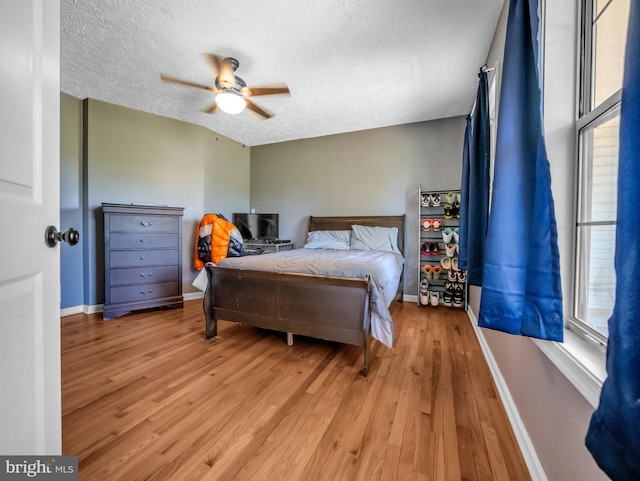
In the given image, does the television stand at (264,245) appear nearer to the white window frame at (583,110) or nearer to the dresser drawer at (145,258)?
the dresser drawer at (145,258)

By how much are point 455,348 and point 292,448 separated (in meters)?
1.74

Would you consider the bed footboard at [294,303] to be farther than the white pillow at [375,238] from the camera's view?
No

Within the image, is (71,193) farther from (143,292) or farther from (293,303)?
(293,303)

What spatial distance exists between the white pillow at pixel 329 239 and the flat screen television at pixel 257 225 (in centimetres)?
92

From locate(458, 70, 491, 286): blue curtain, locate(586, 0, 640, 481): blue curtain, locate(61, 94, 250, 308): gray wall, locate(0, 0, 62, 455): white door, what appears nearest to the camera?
locate(586, 0, 640, 481): blue curtain

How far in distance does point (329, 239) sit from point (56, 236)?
3337 mm

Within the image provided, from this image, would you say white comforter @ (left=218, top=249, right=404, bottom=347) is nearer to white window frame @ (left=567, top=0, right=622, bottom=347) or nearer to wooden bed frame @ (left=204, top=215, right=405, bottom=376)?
wooden bed frame @ (left=204, top=215, right=405, bottom=376)

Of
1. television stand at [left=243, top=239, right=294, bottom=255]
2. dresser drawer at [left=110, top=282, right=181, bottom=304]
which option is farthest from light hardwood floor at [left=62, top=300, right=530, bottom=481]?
television stand at [left=243, top=239, right=294, bottom=255]

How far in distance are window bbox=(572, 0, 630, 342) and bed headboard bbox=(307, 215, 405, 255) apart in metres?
2.82

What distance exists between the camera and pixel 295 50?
2.32 m

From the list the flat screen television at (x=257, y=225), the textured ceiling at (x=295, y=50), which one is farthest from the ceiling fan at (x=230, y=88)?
the flat screen television at (x=257, y=225)

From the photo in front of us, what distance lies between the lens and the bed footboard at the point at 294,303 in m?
1.98

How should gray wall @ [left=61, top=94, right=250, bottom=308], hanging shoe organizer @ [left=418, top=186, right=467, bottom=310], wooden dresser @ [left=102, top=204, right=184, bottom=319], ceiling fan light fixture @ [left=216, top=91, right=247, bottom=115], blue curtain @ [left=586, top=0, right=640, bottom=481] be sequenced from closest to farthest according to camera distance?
1. blue curtain @ [left=586, top=0, right=640, bottom=481]
2. ceiling fan light fixture @ [left=216, top=91, right=247, bottom=115]
3. wooden dresser @ [left=102, top=204, right=184, bottom=319]
4. gray wall @ [left=61, top=94, right=250, bottom=308]
5. hanging shoe organizer @ [left=418, top=186, right=467, bottom=310]

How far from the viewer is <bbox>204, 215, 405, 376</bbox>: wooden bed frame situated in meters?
1.98
